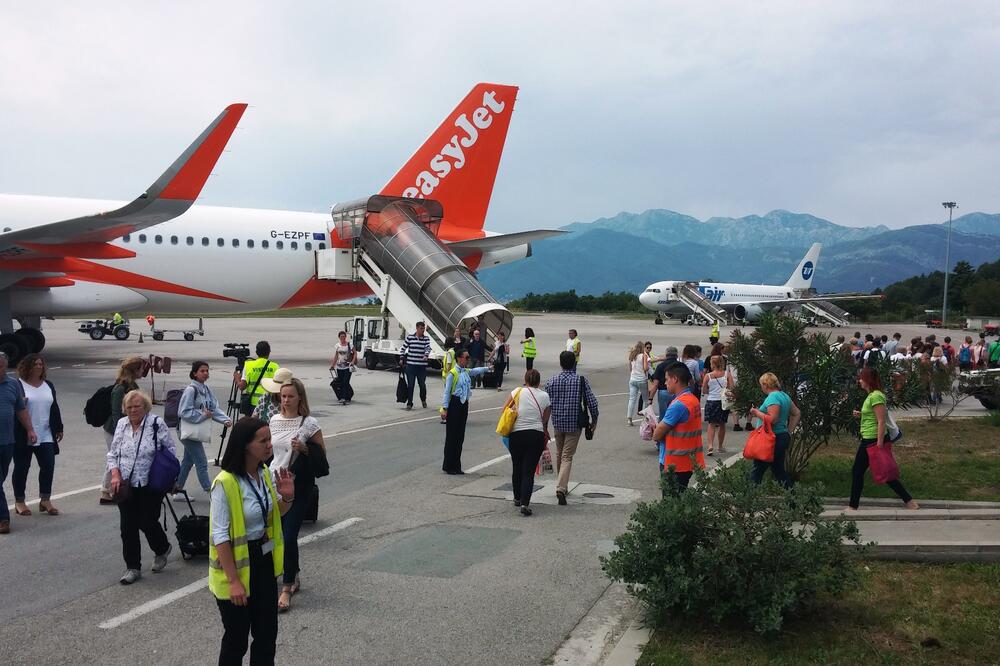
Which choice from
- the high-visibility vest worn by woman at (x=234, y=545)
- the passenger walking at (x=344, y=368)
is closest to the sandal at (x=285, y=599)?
the high-visibility vest worn by woman at (x=234, y=545)

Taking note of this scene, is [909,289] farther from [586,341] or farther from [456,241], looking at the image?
[456,241]

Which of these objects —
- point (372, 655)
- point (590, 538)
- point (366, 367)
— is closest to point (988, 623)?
point (590, 538)

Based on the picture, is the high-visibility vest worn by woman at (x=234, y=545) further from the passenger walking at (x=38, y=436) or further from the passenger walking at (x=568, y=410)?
the passenger walking at (x=568, y=410)

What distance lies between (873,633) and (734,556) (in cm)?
106

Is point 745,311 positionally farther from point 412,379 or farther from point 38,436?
point 38,436

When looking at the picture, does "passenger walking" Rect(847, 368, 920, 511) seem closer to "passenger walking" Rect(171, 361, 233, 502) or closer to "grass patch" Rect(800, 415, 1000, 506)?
"grass patch" Rect(800, 415, 1000, 506)

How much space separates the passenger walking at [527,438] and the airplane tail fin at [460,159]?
765 inches

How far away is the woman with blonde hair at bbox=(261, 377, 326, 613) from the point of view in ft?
21.5

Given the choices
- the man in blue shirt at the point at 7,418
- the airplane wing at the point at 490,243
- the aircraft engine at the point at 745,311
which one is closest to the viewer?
the man in blue shirt at the point at 7,418

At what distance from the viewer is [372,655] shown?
551cm

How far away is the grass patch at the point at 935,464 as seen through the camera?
10102 millimetres

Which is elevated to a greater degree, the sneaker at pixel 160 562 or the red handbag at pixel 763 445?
the red handbag at pixel 763 445

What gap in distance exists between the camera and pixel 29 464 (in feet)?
29.5

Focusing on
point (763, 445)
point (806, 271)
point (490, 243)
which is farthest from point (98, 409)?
point (806, 271)
